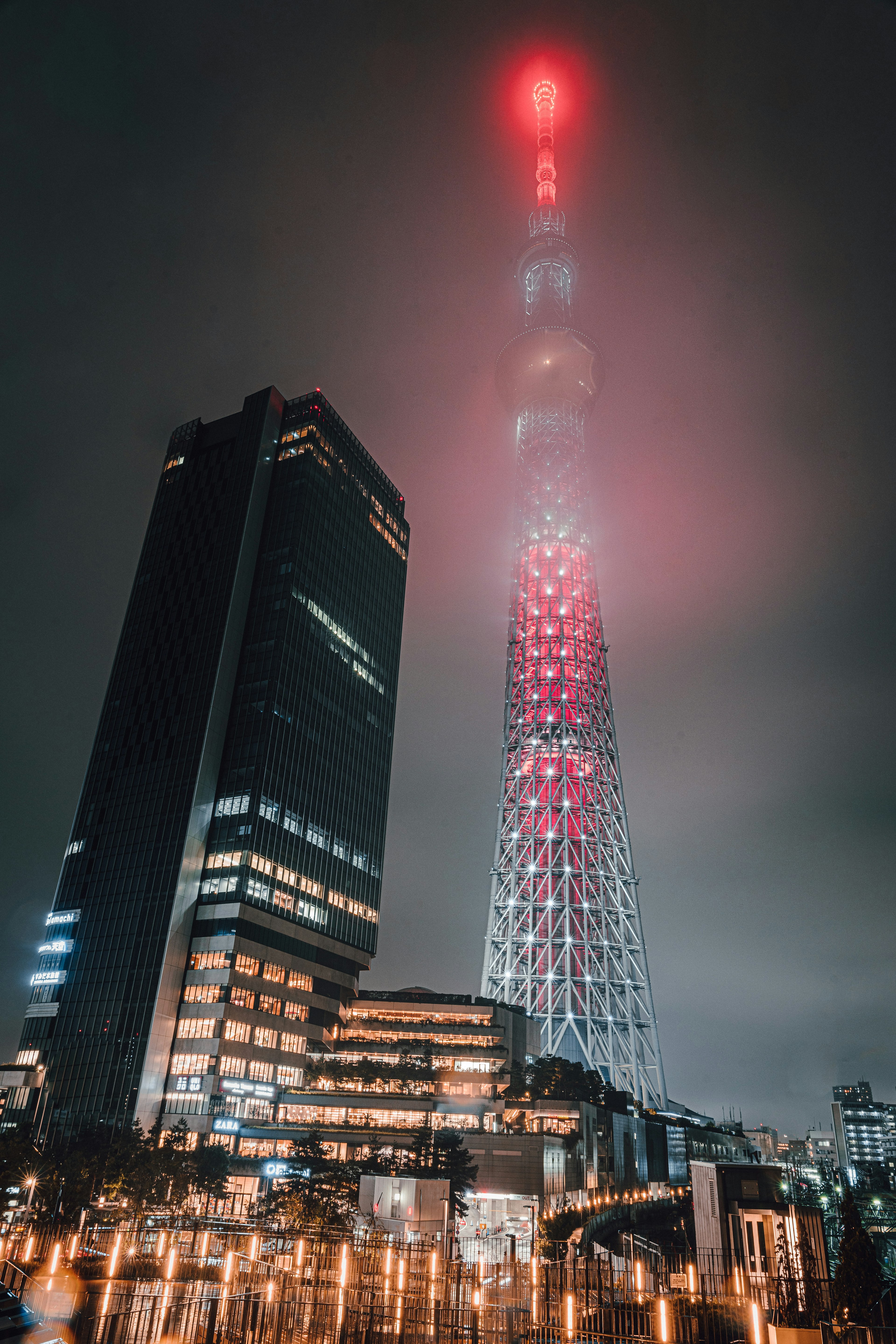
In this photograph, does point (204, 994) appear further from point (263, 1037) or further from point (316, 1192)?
point (316, 1192)

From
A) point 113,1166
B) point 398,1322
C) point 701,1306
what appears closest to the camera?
point 398,1322

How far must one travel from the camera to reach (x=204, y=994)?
335 feet

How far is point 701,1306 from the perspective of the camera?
110ft

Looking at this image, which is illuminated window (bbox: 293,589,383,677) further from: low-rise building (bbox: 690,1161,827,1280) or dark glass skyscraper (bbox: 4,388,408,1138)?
low-rise building (bbox: 690,1161,827,1280)

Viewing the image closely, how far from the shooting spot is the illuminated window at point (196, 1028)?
99.8 metres

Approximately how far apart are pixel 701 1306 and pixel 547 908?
103 metres

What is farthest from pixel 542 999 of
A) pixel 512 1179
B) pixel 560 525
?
pixel 560 525

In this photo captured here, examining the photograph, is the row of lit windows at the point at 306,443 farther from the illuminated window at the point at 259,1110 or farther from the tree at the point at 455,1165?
the tree at the point at 455,1165

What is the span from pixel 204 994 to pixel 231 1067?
8.75 meters

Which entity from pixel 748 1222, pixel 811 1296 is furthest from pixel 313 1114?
pixel 811 1296

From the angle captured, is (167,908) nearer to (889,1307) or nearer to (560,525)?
(889,1307)

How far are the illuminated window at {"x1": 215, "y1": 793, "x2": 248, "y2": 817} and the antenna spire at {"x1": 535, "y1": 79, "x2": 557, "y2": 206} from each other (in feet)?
476

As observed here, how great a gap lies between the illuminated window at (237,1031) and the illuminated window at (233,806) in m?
24.8

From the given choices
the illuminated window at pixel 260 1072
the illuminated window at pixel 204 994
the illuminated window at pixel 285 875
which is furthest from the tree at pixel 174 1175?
the illuminated window at pixel 285 875
